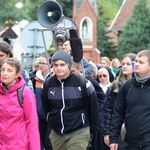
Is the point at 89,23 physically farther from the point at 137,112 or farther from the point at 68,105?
the point at 137,112

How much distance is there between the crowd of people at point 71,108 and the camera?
6.42 meters

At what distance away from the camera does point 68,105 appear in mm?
7184

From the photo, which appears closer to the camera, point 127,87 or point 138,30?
point 127,87

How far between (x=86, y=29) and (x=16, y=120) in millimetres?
55906

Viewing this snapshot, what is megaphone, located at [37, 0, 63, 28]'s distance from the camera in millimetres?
8188

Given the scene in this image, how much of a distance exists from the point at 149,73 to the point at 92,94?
2.96 ft

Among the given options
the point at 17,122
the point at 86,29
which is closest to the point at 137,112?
the point at 17,122

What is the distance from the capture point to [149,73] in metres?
6.94

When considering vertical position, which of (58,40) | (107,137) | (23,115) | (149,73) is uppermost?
(58,40)

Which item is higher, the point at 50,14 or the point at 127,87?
the point at 50,14

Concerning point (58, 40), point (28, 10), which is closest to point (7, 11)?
point (28, 10)

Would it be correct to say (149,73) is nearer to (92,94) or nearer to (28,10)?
(92,94)

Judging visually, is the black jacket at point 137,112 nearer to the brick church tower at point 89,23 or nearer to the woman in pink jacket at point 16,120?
the woman in pink jacket at point 16,120

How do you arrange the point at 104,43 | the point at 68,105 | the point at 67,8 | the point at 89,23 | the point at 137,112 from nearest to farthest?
the point at 137,112, the point at 68,105, the point at 67,8, the point at 89,23, the point at 104,43
